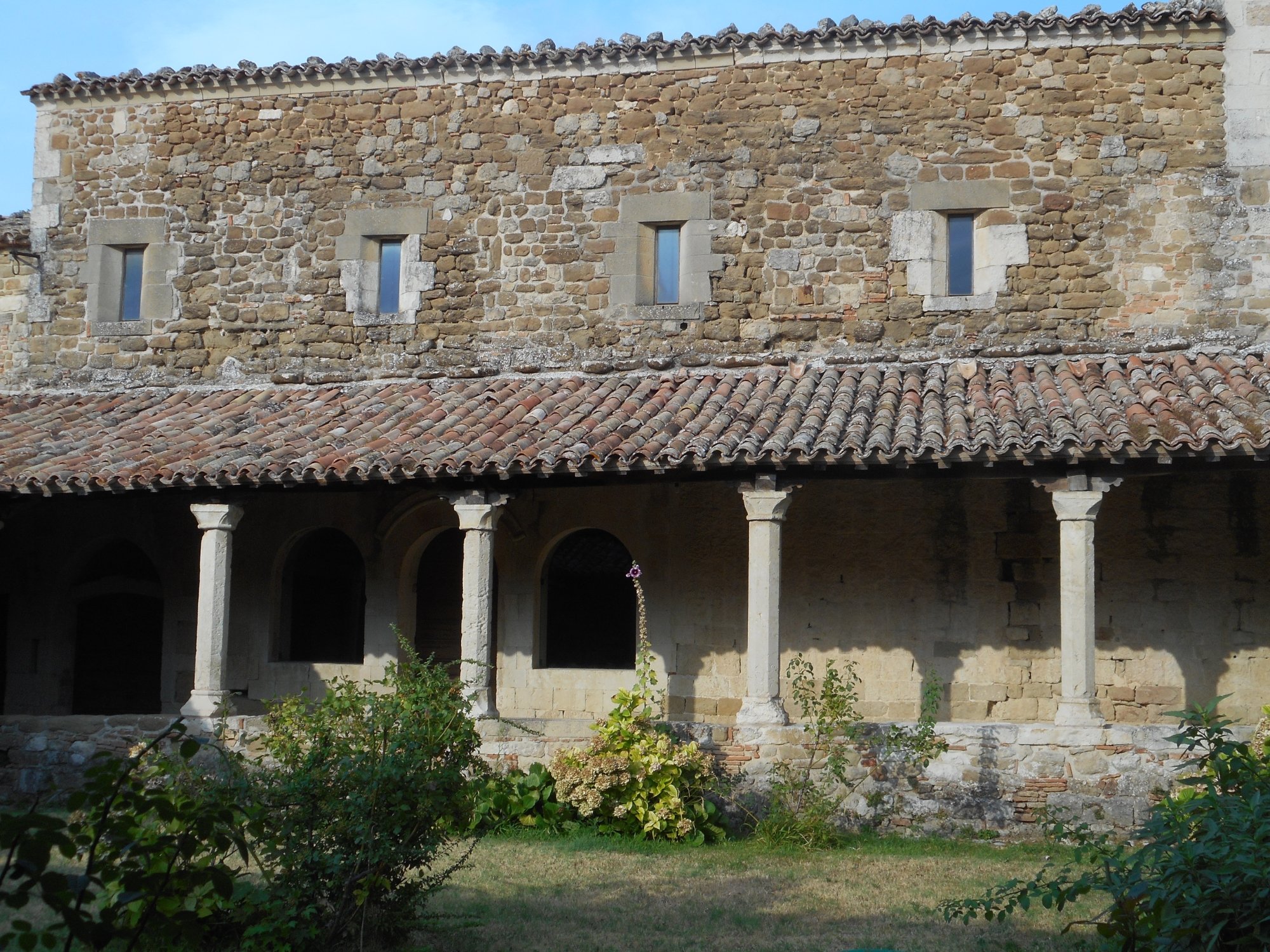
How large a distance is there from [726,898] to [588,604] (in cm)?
558

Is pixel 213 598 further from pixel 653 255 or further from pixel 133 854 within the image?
pixel 133 854

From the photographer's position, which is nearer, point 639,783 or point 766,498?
point 639,783

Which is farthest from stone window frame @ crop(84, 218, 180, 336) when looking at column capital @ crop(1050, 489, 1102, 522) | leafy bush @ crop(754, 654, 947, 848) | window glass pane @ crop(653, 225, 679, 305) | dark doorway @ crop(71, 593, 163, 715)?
column capital @ crop(1050, 489, 1102, 522)

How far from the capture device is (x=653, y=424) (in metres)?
11.2

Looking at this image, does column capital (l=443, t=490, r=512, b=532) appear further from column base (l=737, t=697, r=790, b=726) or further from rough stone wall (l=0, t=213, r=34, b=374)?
rough stone wall (l=0, t=213, r=34, b=374)

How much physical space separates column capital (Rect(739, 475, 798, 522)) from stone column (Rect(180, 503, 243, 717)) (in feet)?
14.9

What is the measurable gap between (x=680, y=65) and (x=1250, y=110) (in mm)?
5336

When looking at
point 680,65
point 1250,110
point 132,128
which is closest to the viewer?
point 1250,110

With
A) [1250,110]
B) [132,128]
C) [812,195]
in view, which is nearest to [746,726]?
[812,195]

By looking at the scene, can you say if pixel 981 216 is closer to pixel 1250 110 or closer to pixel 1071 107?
pixel 1071 107

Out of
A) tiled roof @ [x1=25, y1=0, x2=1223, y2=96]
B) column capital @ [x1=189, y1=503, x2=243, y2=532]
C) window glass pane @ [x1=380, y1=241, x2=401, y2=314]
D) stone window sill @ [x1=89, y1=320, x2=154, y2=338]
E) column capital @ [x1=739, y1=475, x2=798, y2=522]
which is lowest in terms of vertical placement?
column capital @ [x1=189, y1=503, x2=243, y2=532]

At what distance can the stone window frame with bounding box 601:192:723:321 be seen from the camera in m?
13.0

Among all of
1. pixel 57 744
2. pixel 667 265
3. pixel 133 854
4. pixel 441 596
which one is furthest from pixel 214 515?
pixel 133 854

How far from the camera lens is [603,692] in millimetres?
12609
